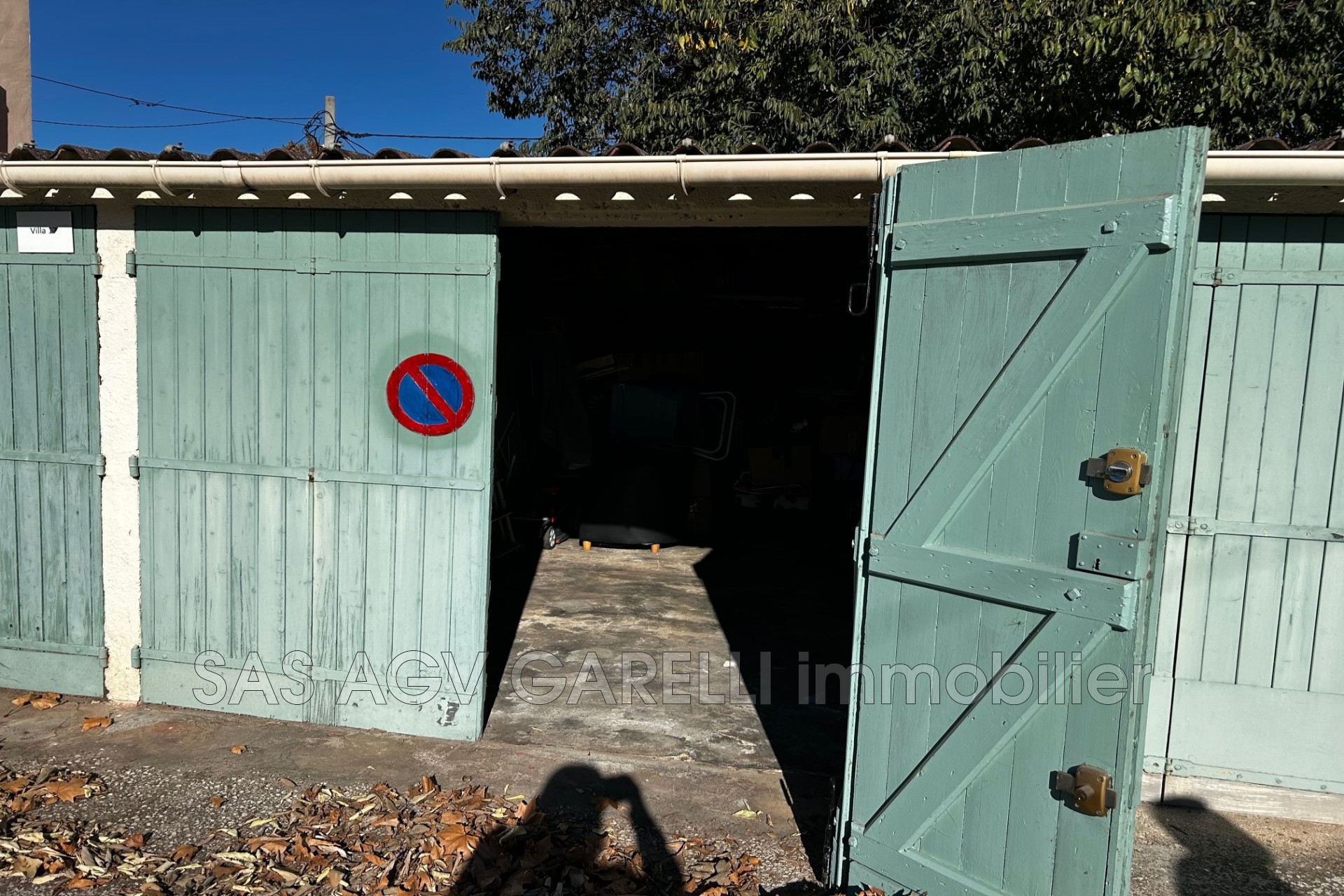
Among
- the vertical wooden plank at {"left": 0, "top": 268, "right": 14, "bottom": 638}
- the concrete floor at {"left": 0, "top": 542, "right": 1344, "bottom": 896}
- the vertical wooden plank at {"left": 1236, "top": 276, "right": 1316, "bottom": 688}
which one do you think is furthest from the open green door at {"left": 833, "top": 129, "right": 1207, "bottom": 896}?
the vertical wooden plank at {"left": 0, "top": 268, "right": 14, "bottom": 638}

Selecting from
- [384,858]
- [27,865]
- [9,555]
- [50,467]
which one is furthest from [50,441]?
[384,858]

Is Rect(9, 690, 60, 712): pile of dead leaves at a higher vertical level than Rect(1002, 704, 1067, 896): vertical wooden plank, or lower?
lower

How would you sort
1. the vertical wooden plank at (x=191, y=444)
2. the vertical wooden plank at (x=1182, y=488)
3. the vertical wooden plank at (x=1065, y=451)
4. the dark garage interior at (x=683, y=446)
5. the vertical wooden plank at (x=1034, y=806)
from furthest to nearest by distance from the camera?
the dark garage interior at (x=683, y=446) → the vertical wooden plank at (x=191, y=444) → the vertical wooden plank at (x=1182, y=488) → the vertical wooden plank at (x=1034, y=806) → the vertical wooden plank at (x=1065, y=451)

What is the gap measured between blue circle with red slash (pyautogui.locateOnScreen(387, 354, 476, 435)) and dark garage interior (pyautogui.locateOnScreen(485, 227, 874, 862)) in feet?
5.92

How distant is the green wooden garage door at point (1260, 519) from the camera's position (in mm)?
3654

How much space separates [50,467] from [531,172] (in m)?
3.15

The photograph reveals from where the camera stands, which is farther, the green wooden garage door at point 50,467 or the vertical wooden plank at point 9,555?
the vertical wooden plank at point 9,555

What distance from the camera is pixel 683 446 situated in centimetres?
1012

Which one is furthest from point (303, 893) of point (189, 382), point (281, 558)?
point (189, 382)

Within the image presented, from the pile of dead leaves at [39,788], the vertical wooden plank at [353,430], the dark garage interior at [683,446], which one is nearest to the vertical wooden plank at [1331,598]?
the dark garage interior at [683,446]

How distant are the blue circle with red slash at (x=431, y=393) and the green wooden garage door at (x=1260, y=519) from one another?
3264mm

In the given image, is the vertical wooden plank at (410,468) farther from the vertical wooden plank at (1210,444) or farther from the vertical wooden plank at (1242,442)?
the vertical wooden plank at (1242,442)

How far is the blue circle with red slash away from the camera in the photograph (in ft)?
14.1

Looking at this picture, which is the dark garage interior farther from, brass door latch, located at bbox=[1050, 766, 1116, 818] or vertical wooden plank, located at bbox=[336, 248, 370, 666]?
brass door latch, located at bbox=[1050, 766, 1116, 818]
